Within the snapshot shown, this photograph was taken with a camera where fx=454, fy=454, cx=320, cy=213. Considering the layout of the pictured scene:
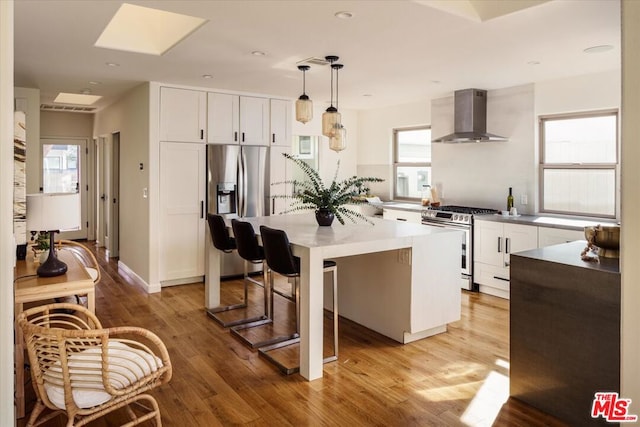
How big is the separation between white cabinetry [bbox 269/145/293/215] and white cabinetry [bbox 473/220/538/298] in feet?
8.42

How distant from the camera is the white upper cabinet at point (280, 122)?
20.1 ft

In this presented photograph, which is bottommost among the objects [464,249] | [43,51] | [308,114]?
[464,249]

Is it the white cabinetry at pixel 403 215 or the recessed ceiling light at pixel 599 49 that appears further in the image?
the white cabinetry at pixel 403 215

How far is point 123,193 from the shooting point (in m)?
6.31

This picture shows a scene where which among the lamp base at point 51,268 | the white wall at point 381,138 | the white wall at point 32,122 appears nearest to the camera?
the lamp base at point 51,268

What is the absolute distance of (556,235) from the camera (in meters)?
4.44

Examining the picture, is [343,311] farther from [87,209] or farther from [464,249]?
[87,209]

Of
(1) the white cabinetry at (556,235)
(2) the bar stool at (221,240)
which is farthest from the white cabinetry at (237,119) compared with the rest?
(1) the white cabinetry at (556,235)

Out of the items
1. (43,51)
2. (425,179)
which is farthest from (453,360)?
(43,51)

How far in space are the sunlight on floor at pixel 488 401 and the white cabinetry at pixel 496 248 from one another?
1.94 meters

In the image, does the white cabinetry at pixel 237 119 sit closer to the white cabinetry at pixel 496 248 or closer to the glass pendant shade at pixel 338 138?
the glass pendant shade at pixel 338 138

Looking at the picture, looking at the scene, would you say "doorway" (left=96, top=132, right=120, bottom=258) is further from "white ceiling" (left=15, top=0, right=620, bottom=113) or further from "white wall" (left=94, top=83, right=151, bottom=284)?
"white ceiling" (left=15, top=0, right=620, bottom=113)

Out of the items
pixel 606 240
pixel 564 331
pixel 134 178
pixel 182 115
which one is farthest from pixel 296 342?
pixel 134 178

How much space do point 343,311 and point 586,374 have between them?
7.22 ft
